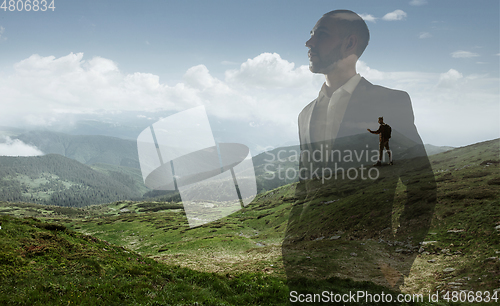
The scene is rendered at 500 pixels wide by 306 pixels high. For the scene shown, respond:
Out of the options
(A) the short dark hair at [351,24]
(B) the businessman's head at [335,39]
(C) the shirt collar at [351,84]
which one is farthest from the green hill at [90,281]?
(A) the short dark hair at [351,24]

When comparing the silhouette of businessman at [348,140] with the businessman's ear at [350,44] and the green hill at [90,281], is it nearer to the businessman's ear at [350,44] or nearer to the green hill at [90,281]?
the businessman's ear at [350,44]

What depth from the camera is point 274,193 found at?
180m

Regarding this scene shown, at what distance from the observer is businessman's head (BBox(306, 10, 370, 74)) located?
18672 millimetres

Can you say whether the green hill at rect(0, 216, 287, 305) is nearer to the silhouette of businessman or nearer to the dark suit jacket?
the silhouette of businessman

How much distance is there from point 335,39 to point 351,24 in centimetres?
167

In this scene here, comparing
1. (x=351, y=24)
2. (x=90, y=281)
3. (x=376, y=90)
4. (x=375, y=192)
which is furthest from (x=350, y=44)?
(x=375, y=192)

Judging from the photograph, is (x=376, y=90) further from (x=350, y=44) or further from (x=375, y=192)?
(x=375, y=192)

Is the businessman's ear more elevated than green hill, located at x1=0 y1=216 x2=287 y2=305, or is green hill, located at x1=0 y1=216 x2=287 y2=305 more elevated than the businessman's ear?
the businessman's ear

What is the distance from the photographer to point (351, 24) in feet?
61.5

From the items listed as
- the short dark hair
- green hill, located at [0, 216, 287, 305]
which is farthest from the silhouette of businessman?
green hill, located at [0, 216, 287, 305]

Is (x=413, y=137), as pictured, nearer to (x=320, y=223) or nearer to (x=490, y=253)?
(x=490, y=253)

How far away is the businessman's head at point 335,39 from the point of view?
61.3ft

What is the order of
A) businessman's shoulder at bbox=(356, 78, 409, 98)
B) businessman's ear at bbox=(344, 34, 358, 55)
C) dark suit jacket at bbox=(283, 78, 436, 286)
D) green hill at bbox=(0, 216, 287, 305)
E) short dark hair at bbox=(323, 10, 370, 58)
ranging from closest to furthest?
green hill at bbox=(0, 216, 287, 305), short dark hair at bbox=(323, 10, 370, 58), businessman's ear at bbox=(344, 34, 358, 55), dark suit jacket at bbox=(283, 78, 436, 286), businessman's shoulder at bbox=(356, 78, 409, 98)

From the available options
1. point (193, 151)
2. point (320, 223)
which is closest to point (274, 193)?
point (320, 223)
